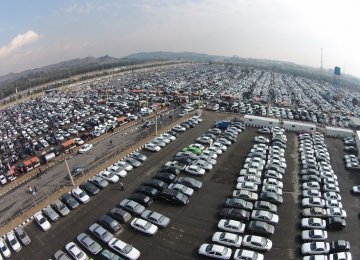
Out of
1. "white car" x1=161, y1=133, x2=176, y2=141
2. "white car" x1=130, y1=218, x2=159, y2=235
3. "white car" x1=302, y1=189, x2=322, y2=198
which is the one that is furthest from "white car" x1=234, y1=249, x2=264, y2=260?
"white car" x1=161, y1=133, x2=176, y2=141

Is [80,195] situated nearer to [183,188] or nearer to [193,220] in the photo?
[183,188]

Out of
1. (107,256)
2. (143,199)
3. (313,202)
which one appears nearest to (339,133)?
(313,202)

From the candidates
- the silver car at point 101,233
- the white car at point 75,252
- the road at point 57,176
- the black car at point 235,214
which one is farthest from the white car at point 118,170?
the black car at point 235,214

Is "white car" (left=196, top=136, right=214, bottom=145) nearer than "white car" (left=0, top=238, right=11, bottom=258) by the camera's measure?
No

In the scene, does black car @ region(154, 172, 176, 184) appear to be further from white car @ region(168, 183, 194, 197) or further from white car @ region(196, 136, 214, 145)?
white car @ region(196, 136, 214, 145)

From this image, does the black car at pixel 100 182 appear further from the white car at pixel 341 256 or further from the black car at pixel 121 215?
the white car at pixel 341 256
